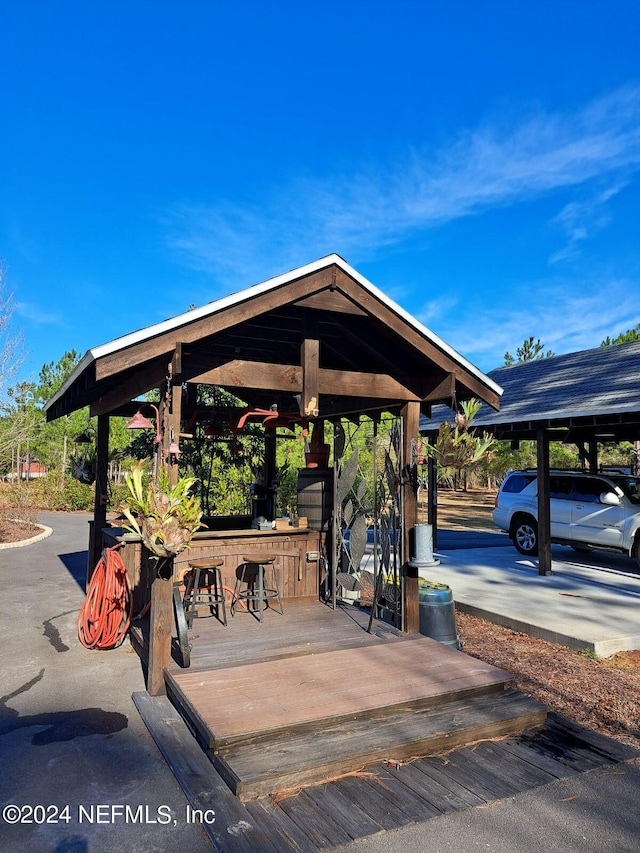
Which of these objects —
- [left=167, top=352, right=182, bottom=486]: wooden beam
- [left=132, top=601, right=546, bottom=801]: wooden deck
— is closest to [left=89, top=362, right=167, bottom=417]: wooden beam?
[left=167, top=352, right=182, bottom=486]: wooden beam

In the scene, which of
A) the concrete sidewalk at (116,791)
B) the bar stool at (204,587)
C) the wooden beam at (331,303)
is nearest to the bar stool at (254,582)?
the bar stool at (204,587)

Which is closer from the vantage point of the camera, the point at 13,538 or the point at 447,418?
the point at 447,418

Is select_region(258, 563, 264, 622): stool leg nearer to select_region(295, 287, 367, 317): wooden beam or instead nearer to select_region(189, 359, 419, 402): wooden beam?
select_region(189, 359, 419, 402): wooden beam

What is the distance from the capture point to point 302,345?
5789mm

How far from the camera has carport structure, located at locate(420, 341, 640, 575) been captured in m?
Result: 9.44

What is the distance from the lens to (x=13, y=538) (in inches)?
594

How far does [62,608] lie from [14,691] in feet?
10.9

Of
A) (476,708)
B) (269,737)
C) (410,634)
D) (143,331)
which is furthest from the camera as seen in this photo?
(410,634)

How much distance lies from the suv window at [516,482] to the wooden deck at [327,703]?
8215 millimetres

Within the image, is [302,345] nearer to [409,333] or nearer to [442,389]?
[409,333]

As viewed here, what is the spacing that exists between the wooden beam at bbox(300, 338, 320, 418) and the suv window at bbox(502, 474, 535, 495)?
883 cm

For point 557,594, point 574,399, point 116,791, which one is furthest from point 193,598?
point 574,399

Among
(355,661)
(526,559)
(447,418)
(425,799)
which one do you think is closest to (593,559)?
(526,559)

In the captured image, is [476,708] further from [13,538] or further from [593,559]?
[13,538]
